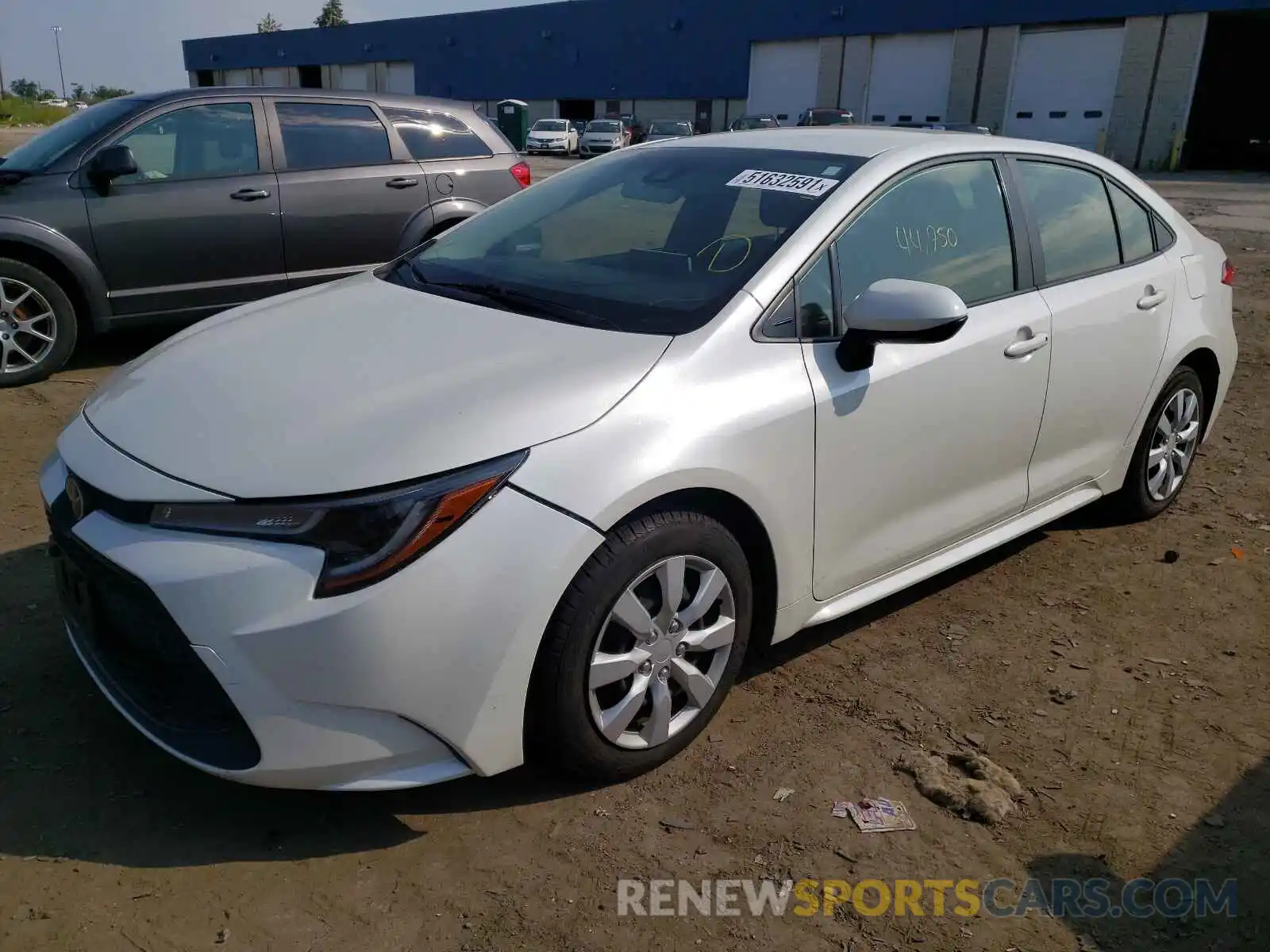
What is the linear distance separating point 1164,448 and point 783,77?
3856cm

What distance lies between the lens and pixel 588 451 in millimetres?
2406

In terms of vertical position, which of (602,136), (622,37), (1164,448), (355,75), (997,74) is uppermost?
(622,37)

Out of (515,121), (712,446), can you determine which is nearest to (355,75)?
(515,121)


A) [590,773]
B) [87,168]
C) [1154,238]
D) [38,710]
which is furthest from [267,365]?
[87,168]

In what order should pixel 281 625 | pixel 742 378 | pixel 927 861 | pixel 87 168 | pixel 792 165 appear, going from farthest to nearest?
pixel 87 168 < pixel 792 165 < pixel 742 378 < pixel 927 861 < pixel 281 625

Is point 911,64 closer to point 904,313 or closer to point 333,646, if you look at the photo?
point 904,313

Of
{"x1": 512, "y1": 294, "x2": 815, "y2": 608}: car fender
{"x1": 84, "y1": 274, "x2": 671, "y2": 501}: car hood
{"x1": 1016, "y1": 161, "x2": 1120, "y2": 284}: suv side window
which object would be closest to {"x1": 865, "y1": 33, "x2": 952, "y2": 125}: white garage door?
{"x1": 1016, "y1": 161, "x2": 1120, "y2": 284}: suv side window

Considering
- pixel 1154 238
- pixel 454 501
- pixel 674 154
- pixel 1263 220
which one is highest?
pixel 674 154

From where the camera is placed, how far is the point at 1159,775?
2.88 meters

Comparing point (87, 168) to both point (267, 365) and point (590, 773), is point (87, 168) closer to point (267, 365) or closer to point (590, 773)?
point (267, 365)

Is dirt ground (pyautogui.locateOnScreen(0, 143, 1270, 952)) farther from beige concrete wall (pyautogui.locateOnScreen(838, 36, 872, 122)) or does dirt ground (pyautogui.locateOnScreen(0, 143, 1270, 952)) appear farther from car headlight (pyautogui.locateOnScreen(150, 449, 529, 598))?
beige concrete wall (pyautogui.locateOnScreen(838, 36, 872, 122))

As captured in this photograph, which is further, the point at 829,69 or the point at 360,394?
the point at 829,69

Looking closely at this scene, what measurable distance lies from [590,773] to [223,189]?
524 cm

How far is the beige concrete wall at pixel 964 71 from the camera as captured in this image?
1326 inches
